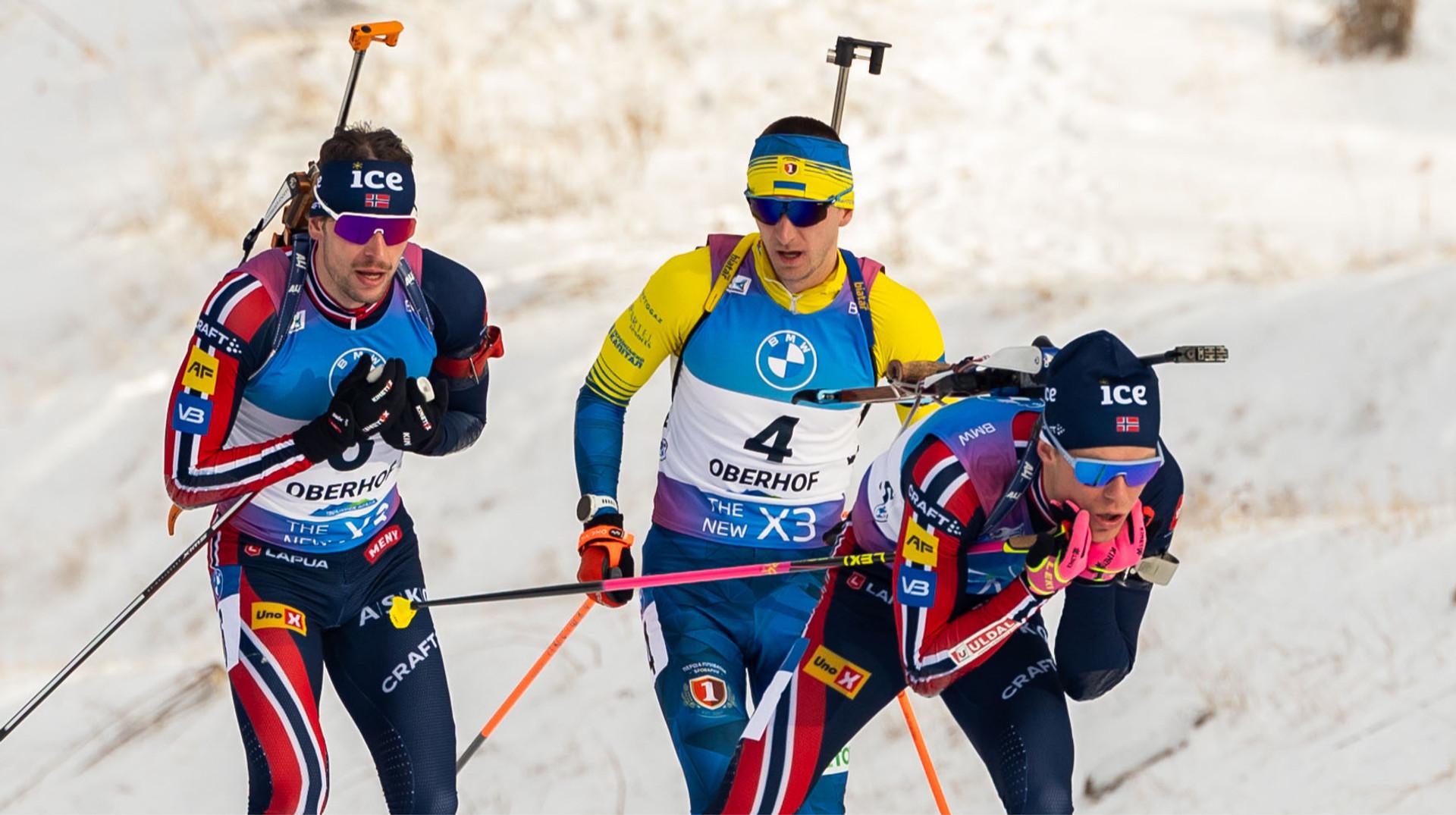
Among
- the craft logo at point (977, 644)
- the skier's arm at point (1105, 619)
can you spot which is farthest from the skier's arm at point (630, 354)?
the skier's arm at point (1105, 619)

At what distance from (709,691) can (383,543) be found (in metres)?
1.29

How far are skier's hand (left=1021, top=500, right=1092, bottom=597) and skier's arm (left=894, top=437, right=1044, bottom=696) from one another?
15 centimetres

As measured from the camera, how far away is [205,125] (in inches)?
488

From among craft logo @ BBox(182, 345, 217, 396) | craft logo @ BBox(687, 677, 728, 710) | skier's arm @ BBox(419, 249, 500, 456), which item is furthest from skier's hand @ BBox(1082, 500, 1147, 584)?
craft logo @ BBox(182, 345, 217, 396)

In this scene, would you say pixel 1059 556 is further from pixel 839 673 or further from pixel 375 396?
pixel 375 396

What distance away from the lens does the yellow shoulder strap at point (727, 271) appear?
6.32m

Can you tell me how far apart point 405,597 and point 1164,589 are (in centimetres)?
457

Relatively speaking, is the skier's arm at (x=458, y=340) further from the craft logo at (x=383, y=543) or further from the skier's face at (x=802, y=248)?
the skier's face at (x=802, y=248)

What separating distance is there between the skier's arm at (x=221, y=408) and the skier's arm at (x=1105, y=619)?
8.38 ft

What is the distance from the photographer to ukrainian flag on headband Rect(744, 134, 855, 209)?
20.2 feet

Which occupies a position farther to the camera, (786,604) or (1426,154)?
(1426,154)

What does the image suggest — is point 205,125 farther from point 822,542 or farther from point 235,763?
point 822,542

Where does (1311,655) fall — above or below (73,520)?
below

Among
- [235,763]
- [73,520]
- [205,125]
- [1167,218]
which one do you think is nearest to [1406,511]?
[1167,218]
